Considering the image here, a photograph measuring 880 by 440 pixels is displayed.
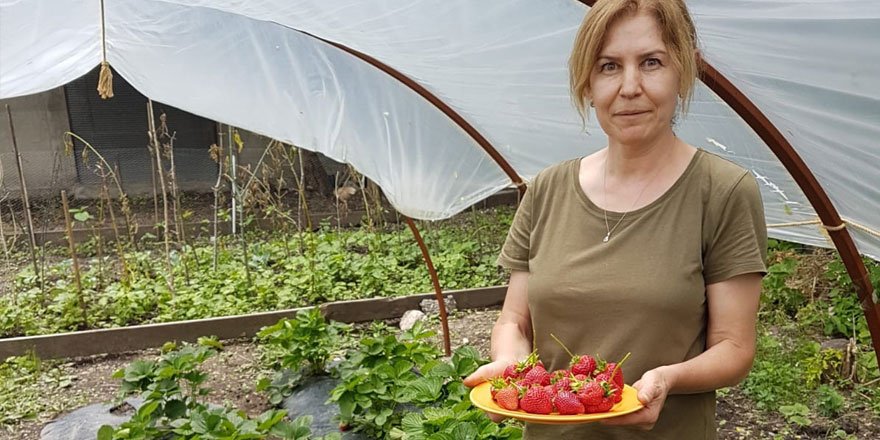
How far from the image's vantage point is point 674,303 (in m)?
1.12

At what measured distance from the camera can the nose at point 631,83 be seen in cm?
112

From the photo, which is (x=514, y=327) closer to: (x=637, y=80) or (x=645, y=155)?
(x=645, y=155)

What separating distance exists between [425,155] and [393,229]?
3.93 meters

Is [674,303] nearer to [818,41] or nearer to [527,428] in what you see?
[527,428]

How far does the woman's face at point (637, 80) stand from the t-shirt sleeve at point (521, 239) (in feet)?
0.76

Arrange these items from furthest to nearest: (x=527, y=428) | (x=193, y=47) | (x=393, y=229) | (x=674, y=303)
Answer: (x=393, y=229) → (x=193, y=47) → (x=527, y=428) → (x=674, y=303)

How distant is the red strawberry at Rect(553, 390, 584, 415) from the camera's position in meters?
1.12

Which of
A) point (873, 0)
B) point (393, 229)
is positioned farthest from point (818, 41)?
point (393, 229)

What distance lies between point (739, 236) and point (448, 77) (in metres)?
1.93

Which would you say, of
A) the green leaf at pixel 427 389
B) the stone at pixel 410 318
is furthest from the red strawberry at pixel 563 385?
the stone at pixel 410 318

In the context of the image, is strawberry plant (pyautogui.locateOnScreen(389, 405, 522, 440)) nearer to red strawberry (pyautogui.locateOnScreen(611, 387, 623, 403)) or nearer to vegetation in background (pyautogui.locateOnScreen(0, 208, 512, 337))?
red strawberry (pyautogui.locateOnScreen(611, 387, 623, 403))

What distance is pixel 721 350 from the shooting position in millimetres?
1131

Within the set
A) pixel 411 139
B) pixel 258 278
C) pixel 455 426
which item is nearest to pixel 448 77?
pixel 411 139

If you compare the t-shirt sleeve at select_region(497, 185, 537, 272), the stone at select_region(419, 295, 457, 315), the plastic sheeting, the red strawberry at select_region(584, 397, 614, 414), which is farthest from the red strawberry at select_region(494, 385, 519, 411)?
the stone at select_region(419, 295, 457, 315)
